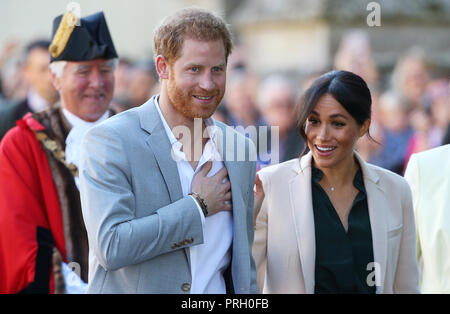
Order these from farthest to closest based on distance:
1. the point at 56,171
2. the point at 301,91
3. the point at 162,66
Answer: the point at 301,91 → the point at 56,171 → the point at 162,66

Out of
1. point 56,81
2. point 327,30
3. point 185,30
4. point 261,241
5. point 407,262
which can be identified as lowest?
point 407,262

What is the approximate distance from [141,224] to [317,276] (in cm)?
111

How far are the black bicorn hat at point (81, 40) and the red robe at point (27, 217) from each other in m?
0.60

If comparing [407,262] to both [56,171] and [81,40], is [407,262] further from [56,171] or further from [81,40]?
[81,40]

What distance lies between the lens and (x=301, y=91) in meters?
9.55

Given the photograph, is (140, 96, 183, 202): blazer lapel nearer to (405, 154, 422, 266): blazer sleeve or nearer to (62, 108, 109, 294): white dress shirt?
(62, 108, 109, 294): white dress shirt

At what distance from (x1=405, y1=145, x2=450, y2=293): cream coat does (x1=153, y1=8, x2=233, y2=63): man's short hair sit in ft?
5.42

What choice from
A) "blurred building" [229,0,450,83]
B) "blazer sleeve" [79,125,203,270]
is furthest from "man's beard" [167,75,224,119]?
"blurred building" [229,0,450,83]

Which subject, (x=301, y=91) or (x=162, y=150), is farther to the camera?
(x=301, y=91)

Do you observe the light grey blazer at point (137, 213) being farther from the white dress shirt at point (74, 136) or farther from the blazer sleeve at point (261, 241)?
the white dress shirt at point (74, 136)

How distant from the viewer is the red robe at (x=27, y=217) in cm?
463

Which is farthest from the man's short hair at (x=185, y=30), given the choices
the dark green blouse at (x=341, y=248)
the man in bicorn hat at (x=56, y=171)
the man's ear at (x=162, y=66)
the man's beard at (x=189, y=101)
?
the man in bicorn hat at (x=56, y=171)

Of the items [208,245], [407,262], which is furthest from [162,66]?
[407,262]

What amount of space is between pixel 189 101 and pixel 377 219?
1.21 metres
